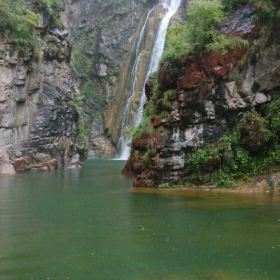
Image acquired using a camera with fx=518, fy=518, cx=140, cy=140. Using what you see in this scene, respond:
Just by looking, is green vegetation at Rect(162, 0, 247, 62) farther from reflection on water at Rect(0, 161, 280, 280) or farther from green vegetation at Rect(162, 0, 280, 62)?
reflection on water at Rect(0, 161, 280, 280)

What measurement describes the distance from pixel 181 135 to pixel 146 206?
5.47 meters

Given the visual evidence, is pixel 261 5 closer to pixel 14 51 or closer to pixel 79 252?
pixel 79 252

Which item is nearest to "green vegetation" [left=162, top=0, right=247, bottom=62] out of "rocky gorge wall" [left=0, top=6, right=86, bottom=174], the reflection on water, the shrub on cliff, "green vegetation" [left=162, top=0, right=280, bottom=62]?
"green vegetation" [left=162, top=0, right=280, bottom=62]

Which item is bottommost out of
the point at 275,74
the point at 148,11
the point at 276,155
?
the point at 276,155

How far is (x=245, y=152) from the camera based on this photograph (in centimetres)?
1998

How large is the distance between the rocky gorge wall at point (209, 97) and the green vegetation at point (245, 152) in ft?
1.00

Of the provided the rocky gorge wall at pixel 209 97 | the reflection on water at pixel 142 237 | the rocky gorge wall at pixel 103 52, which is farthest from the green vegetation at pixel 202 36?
the rocky gorge wall at pixel 103 52

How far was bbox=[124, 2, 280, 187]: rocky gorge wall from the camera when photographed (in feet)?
67.1

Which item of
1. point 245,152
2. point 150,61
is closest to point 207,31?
point 245,152

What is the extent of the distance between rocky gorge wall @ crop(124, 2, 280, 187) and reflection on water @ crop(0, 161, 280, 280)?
8.15ft

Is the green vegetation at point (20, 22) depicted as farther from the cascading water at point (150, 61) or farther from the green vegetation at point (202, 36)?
the green vegetation at point (202, 36)

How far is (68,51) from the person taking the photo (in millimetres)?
46656

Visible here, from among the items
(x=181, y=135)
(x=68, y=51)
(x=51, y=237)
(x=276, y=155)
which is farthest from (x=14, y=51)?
(x=51, y=237)

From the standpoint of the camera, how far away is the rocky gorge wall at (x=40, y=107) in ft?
127
